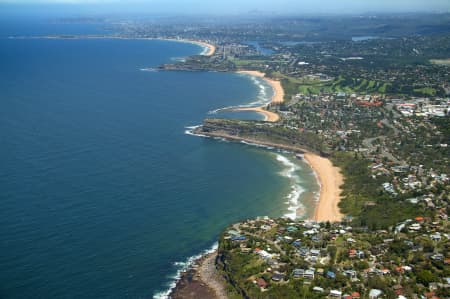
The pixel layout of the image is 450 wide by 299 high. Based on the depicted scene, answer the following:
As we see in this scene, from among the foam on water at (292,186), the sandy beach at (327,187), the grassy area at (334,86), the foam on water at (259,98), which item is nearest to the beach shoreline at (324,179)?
the sandy beach at (327,187)

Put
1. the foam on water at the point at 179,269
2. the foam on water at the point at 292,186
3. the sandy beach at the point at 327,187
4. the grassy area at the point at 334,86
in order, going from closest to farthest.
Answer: the foam on water at the point at 179,269 → the sandy beach at the point at 327,187 → the foam on water at the point at 292,186 → the grassy area at the point at 334,86

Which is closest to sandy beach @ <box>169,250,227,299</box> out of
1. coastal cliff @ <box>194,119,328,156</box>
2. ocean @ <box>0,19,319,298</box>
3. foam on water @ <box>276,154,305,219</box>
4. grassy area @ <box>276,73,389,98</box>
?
ocean @ <box>0,19,319,298</box>

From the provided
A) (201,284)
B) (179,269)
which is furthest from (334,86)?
(201,284)

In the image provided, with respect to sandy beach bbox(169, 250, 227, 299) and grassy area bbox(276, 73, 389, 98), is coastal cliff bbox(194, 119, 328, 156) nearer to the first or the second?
grassy area bbox(276, 73, 389, 98)

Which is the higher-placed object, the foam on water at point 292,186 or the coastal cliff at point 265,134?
the coastal cliff at point 265,134

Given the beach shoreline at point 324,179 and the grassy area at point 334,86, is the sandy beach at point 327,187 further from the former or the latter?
the grassy area at point 334,86

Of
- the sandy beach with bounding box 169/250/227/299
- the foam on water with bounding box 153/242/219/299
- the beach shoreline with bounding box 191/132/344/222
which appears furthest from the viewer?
the beach shoreline with bounding box 191/132/344/222
